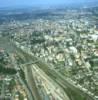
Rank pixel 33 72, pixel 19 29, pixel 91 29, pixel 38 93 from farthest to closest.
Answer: pixel 19 29 < pixel 91 29 < pixel 33 72 < pixel 38 93

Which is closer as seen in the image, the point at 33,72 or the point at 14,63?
the point at 33,72

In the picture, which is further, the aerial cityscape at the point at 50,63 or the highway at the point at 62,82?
the aerial cityscape at the point at 50,63

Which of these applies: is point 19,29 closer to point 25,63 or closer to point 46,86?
point 25,63

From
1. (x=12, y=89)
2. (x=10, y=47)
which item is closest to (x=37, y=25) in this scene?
(x=10, y=47)

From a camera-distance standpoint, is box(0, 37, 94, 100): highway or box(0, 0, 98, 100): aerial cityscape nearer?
box(0, 37, 94, 100): highway

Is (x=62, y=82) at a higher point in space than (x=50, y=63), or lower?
higher

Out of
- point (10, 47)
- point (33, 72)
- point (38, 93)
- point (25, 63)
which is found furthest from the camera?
point (10, 47)

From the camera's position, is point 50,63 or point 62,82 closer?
point 62,82
